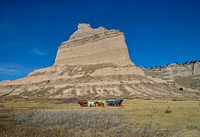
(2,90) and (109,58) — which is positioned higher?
(109,58)

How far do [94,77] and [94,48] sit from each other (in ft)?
145

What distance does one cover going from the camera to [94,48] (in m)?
163

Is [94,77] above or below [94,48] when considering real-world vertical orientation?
below

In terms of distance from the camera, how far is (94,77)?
401 feet

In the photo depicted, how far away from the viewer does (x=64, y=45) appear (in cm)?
18438

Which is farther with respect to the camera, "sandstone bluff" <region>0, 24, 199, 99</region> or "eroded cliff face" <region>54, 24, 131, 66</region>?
"eroded cliff face" <region>54, 24, 131, 66</region>

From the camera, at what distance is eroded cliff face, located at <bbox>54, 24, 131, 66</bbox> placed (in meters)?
149

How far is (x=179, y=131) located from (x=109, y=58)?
133 m

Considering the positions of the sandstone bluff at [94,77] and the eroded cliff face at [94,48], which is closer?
the sandstone bluff at [94,77]

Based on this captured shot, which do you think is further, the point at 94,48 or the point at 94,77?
the point at 94,48

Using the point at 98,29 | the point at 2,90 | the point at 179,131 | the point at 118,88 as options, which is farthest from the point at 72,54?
the point at 179,131

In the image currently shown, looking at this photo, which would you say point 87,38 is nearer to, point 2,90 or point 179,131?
point 2,90

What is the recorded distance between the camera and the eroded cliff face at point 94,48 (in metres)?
149

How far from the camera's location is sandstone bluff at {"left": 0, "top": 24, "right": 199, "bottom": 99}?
10481 cm
